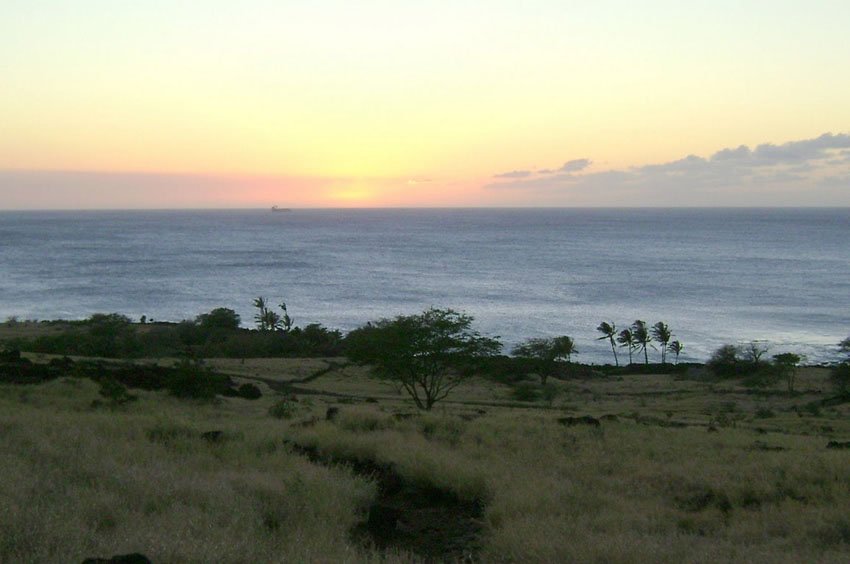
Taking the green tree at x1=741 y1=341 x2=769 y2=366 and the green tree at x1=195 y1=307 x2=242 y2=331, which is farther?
the green tree at x1=195 y1=307 x2=242 y2=331

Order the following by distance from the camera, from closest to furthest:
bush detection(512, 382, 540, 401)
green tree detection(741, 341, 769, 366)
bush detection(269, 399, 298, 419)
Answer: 1. bush detection(269, 399, 298, 419)
2. bush detection(512, 382, 540, 401)
3. green tree detection(741, 341, 769, 366)

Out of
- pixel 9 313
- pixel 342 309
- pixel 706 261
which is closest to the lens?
pixel 9 313

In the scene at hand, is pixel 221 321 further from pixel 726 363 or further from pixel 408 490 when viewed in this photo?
pixel 408 490

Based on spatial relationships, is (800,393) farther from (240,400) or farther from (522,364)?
(240,400)

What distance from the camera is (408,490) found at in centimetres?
1167

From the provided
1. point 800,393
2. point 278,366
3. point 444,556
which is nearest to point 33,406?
point 444,556

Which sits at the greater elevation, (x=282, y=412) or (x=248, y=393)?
(x=282, y=412)

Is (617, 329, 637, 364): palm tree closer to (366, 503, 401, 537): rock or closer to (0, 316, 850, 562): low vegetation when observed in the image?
(0, 316, 850, 562): low vegetation

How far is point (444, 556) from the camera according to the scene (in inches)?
333

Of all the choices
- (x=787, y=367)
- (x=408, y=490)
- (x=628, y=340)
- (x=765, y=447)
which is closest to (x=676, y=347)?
(x=628, y=340)

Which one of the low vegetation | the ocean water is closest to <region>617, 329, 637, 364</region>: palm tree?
the ocean water

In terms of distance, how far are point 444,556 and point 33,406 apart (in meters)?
14.5

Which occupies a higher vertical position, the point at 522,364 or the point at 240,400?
the point at 240,400

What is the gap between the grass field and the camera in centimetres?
747
